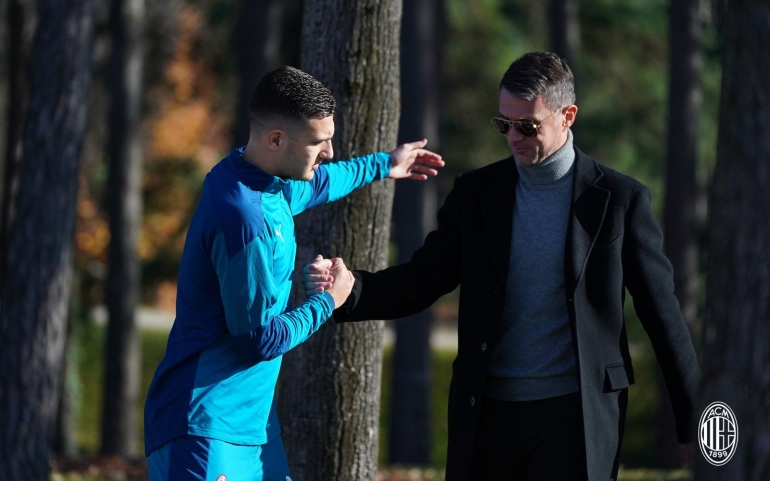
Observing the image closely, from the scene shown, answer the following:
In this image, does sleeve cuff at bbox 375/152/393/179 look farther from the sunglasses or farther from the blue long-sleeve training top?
the blue long-sleeve training top

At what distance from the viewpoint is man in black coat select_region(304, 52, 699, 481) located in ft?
12.7

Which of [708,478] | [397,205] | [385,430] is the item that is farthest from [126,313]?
[708,478]

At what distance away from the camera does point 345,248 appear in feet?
16.5

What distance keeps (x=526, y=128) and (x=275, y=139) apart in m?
0.93

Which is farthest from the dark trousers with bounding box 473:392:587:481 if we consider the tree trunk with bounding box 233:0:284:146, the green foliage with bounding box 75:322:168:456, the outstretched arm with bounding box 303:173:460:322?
the green foliage with bounding box 75:322:168:456

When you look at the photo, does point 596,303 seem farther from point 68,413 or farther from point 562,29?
point 68,413

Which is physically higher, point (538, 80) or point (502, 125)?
point (538, 80)

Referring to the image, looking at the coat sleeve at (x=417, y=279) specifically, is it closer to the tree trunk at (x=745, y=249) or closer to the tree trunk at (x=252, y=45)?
the tree trunk at (x=745, y=249)

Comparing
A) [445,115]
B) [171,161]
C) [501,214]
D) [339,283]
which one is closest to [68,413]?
[171,161]

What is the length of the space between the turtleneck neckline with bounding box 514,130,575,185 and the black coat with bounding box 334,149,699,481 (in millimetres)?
46

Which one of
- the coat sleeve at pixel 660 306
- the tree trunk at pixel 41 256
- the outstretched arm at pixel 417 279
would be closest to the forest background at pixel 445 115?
the tree trunk at pixel 41 256

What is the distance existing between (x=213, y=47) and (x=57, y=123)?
15265mm

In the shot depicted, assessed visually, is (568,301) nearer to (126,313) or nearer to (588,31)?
(126,313)

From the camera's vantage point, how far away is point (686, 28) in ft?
46.1
